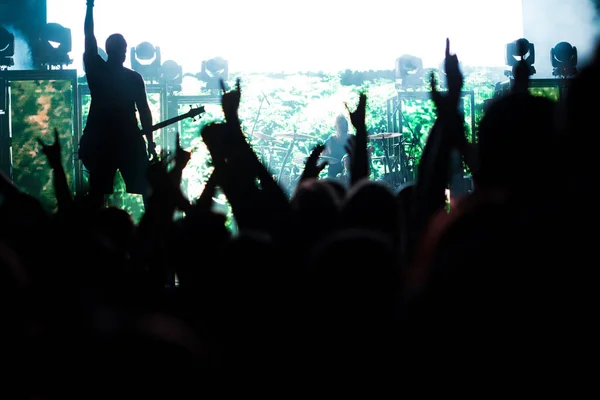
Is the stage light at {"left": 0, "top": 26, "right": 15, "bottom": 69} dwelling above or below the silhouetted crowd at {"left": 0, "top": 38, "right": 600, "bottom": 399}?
above

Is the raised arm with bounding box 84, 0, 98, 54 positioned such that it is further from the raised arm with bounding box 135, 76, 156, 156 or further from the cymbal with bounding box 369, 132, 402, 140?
the cymbal with bounding box 369, 132, 402, 140

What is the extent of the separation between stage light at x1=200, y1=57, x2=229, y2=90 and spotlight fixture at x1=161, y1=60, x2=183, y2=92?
47cm

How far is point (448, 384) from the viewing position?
2.51 ft

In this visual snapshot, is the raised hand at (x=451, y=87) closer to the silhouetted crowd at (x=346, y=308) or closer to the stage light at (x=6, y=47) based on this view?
the silhouetted crowd at (x=346, y=308)

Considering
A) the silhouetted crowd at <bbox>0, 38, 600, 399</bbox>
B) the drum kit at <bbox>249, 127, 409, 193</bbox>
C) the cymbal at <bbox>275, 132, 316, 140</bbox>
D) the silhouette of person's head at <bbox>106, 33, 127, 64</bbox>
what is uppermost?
the silhouette of person's head at <bbox>106, 33, 127, 64</bbox>

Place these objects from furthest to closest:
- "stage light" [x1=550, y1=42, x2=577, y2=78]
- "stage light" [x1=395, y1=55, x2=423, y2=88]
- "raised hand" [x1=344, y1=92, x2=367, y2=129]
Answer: "stage light" [x1=395, y1=55, x2=423, y2=88]
"stage light" [x1=550, y1=42, x2=577, y2=78]
"raised hand" [x1=344, y1=92, x2=367, y2=129]

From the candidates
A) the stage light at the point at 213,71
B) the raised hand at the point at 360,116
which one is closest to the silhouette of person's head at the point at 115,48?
the raised hand at the point at 360,116

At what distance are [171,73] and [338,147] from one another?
2778 mm

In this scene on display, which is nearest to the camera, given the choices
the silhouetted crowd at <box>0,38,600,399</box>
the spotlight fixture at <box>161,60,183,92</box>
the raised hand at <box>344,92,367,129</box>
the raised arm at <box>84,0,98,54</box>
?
the silhouetted crowd at <box>0,38,600,399</box>

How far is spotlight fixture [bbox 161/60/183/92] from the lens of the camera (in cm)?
921

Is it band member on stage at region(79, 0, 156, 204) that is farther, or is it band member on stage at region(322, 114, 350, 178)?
band member on stage at region(322, 114, 350, 178)

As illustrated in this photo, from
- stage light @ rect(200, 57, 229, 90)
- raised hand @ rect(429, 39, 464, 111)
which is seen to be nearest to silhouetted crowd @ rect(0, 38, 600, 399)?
raised hand @ rect(429, 39, 464, 111)

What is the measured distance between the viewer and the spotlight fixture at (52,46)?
323 inches

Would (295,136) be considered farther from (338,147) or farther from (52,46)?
(52,46)
